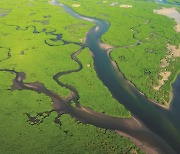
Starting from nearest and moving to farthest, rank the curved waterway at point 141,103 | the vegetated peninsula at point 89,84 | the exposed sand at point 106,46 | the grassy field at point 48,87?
1. the grassy field at point 48,87
2. the vegetated peninsula at point 89,84
3. the curved waterway at point 141,103
4. the exposed sand at point 106,46

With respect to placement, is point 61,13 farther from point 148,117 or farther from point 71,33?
point 148,117

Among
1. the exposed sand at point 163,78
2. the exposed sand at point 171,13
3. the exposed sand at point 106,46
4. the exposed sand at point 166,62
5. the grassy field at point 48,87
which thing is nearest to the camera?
the grassy field at point 48,87

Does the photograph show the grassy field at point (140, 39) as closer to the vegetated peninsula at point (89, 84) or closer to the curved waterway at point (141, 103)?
the vegetated peninsula at point (89, 84)

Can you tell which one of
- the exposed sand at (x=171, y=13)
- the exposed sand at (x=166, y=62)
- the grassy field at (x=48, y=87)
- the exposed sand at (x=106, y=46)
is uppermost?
the exposed sand at (x=171, y=13)

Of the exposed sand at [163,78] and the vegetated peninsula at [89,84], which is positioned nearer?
the vegetated peninsula at [89,84]

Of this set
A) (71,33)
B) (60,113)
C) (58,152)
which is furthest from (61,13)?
(58,152)

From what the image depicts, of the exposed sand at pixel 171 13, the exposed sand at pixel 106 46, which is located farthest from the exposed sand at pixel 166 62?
the exposed sand at pixel 171 13
